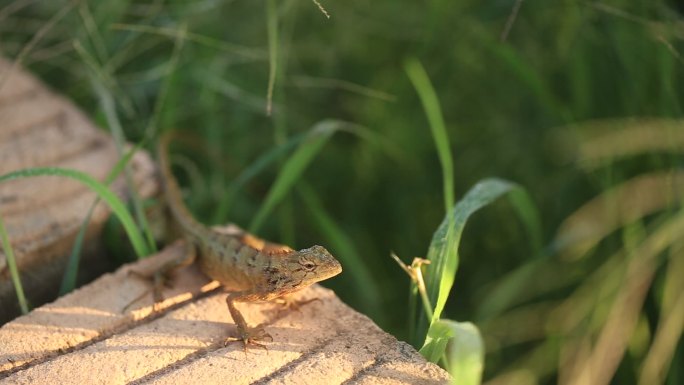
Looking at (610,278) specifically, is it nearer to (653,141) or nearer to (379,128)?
(653,141)

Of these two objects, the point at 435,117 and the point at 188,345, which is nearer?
the point at 188,345

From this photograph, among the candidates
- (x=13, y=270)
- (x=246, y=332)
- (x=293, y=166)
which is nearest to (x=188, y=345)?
(x=246, y=332)

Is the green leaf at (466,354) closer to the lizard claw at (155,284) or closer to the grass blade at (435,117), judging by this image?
the grass blade at (435,117)

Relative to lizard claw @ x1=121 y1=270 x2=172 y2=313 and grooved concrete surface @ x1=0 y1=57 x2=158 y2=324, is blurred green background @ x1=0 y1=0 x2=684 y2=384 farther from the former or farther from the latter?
lizard claw @ x1=121 y1=270 x2=172 y2=313

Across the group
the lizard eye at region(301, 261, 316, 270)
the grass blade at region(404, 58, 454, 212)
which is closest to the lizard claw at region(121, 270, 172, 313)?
the lizard eye at region(301, 261, 316, 270)

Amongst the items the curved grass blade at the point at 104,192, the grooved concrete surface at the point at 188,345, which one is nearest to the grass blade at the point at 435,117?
the grooved concrete surface at the point at 188,345

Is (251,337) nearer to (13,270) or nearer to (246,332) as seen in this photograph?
(246,332)
